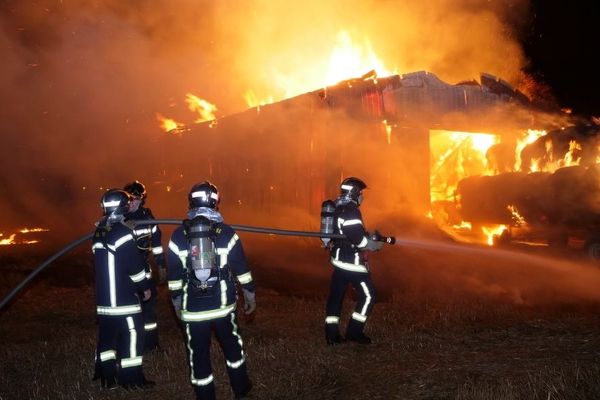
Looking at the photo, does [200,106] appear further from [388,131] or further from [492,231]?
[492,231]

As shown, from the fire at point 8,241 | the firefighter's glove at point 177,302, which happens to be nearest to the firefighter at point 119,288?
the firefighter's glove at point 177,302

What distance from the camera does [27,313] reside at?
795cm

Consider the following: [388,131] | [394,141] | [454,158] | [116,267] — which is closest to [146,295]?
[116,267]

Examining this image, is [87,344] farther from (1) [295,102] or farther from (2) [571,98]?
(2) [571,98]

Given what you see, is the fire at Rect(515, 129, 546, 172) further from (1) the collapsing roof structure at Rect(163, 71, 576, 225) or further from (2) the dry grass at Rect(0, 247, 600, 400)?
(2) the dry grass at Rect(0, 247, 600, 400)

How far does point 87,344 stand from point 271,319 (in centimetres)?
232

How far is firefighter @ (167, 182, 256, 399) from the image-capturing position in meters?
3.83

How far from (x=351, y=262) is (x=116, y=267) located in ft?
7.71

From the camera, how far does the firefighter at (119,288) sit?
4379mm

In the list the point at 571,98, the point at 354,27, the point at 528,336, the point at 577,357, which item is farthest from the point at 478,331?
the point at 571,98

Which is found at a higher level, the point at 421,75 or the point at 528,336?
the point at 421,75

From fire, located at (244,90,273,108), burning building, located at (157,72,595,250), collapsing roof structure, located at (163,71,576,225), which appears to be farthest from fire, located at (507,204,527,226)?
fire, located at (244,90,273,108)

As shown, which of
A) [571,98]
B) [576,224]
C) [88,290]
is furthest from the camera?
[571,98]

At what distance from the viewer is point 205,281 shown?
12.7 feet
